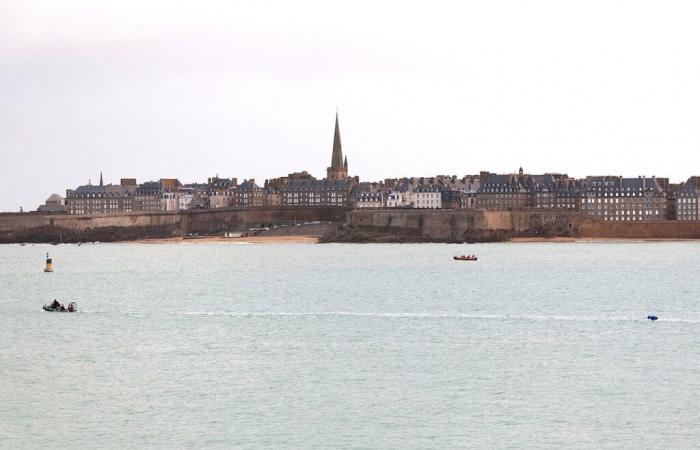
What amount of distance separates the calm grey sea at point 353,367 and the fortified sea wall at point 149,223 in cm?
10263

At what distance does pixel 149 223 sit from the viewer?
608 ft

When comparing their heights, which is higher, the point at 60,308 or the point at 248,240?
the point at 248,240

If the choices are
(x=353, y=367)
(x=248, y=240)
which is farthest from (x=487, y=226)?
(x=353, y=367)

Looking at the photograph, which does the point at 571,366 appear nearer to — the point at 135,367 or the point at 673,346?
the point at 673,346

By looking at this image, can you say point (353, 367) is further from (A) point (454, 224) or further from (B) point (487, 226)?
(B) point (487, 226)

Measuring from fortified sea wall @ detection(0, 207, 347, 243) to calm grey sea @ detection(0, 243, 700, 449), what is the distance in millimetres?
102626

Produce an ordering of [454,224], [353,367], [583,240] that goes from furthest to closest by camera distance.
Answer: [583,240] → [454,224] → [353,367]

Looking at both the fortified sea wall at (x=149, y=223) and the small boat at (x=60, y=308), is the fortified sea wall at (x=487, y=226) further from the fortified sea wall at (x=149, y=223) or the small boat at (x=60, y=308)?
the small boat at (x=60, y=308)

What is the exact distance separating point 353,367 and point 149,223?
146 metres

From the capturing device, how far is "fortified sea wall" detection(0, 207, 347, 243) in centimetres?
18188

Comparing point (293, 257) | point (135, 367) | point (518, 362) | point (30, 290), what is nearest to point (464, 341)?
point (518, 362)

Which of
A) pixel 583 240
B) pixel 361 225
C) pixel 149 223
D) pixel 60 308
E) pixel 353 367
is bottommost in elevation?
pixel 353 367

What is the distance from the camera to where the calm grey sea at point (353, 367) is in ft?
106

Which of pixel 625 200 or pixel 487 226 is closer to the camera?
pixel 487 226
